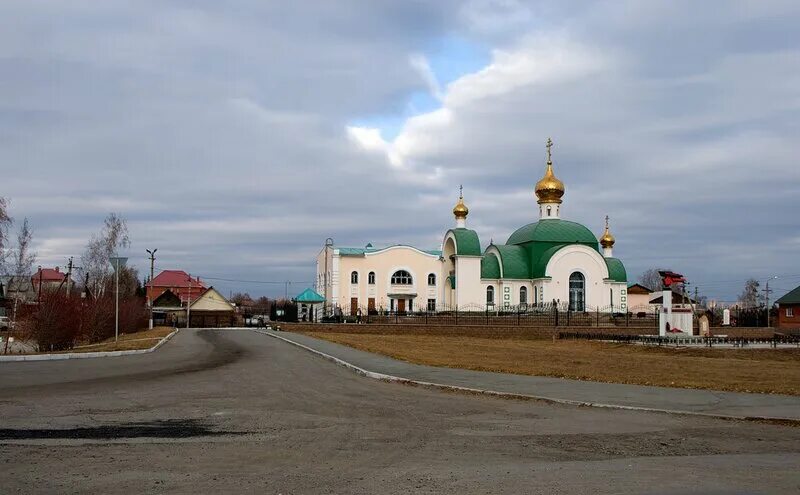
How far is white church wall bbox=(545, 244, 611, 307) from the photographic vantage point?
5741 cm

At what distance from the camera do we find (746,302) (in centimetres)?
12262

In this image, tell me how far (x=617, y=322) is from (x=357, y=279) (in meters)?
20.1

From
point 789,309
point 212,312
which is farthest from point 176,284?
point 789,309

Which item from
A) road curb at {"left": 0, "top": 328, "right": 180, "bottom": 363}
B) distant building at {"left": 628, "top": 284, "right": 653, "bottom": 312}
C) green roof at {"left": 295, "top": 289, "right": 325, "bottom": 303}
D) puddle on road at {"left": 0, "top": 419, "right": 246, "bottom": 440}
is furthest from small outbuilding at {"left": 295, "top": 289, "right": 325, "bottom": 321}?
puddle on road at {"left": 0, "top": 419, "right": 246, "bottom": 440}

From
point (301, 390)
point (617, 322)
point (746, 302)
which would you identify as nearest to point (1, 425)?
point (301, 390)

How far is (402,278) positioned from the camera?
60.0 meters

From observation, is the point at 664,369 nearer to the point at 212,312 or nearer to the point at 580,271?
the point at 580,271

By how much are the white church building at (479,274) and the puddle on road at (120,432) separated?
46.3m

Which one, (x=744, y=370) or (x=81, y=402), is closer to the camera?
(x=81, y=402)

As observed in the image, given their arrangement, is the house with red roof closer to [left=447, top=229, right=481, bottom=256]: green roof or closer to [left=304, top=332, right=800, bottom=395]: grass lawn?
[left=447, top=229, right=481, bottom=256]: green roof

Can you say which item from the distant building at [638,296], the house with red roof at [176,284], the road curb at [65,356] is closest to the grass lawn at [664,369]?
the road curb at [65,356]

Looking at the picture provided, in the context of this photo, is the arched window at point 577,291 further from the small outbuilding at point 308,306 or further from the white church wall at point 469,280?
the small outbuilding at point 308,306

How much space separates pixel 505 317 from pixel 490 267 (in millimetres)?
11413

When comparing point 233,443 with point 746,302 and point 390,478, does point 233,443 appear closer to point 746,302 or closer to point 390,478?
point 390,478
